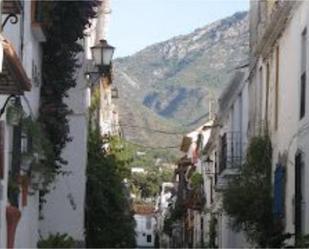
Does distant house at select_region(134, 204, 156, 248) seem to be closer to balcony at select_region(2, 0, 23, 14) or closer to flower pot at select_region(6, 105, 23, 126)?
flower pot at select_region(6, 105, 23, 126)

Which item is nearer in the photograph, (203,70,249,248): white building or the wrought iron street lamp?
the wrought iron street lamp

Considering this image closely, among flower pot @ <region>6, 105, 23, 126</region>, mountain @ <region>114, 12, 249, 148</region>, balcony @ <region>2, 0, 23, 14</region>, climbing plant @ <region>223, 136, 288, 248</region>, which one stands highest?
mountain @ <region>114, 12, 249, 148</region>

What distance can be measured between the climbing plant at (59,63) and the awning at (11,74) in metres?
5.41

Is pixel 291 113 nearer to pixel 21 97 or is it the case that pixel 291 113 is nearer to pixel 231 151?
pixel 21 97

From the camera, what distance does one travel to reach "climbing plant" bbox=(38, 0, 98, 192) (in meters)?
→ 15.7

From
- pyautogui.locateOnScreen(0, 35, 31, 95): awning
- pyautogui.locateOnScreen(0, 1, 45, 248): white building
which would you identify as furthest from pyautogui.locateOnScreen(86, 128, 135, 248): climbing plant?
pyautogui.locateOnScreen(0, 35, 31, 95): awning

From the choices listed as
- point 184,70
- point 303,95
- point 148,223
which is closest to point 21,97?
point 303,95

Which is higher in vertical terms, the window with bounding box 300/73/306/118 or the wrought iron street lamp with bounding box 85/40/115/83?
the wrought iron street lamp with bounding box 85/40/115/83

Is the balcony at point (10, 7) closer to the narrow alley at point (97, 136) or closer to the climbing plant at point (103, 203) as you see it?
the narrow alley at point (97, 136)

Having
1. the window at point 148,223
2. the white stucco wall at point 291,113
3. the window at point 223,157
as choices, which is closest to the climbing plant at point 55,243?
the white stucco wall at point 291,113

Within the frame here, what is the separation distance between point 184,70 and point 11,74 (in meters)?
113

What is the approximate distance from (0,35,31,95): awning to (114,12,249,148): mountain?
81787 mm

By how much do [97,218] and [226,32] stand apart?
95509mm

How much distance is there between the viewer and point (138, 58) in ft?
420
